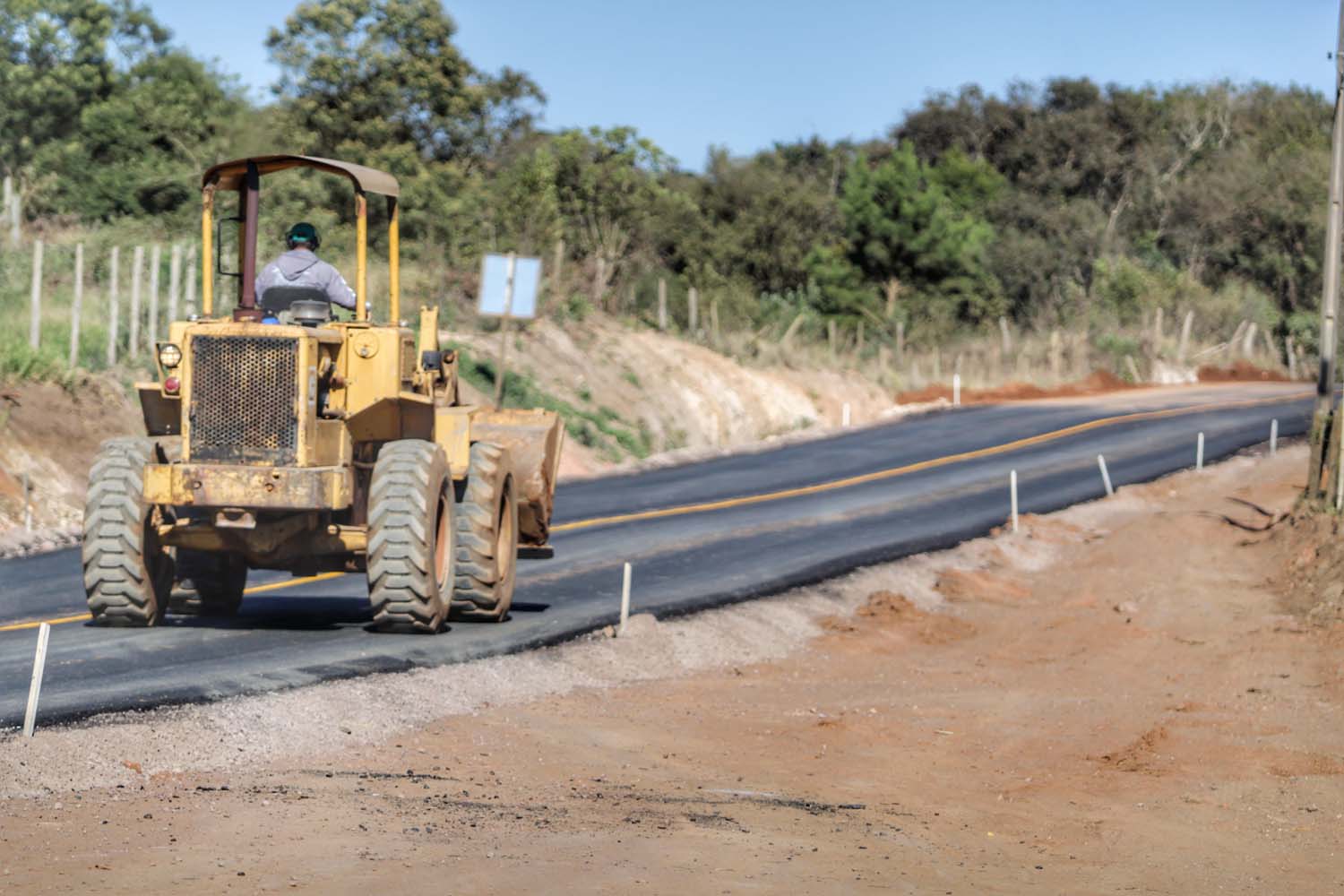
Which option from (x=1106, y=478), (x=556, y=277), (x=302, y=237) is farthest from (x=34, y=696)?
(x=556, y=277)

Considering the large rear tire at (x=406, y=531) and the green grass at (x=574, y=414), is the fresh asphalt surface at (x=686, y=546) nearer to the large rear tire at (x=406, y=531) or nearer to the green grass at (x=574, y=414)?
the large rear tire at (x=406, y=531)

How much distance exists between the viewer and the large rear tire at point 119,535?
14.1 meters

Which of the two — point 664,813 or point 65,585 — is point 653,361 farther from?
point 664,813

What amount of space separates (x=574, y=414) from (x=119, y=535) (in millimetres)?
25668

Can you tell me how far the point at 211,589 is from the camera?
16.2m

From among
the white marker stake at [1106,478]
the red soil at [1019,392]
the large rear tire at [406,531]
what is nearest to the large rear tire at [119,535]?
the large rear tire at [406,531]

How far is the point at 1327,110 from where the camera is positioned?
9044 centimetres

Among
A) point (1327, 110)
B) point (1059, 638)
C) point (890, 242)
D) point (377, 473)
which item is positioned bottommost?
point (1059, 638)

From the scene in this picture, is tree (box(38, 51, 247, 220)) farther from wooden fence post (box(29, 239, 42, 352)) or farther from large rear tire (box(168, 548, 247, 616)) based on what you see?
large rear tire (box(168, 548, 247, 616))

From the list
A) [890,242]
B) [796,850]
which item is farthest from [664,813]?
[890,242]

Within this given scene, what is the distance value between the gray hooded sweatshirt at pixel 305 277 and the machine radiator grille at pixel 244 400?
698 millimetres

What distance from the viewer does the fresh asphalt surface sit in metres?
13.5

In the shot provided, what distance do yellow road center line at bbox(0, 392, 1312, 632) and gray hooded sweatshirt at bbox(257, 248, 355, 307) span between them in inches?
146

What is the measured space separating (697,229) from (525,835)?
196ft
